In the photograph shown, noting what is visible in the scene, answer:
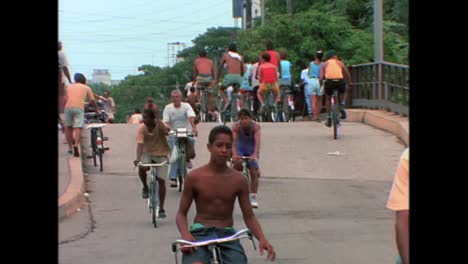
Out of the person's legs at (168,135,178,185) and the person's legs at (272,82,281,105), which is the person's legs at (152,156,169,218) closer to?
the person's legs at (168,135,178,185)

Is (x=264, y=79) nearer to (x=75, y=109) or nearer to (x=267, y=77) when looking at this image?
(x=267, y=77)

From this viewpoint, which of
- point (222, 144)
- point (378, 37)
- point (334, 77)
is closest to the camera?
point (222, 144)

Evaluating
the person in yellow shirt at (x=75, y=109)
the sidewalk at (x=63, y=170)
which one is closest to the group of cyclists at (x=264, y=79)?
the sidewalk at (x=63, y=170)

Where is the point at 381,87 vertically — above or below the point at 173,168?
above

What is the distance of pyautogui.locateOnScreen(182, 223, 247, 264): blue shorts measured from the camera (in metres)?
5.62

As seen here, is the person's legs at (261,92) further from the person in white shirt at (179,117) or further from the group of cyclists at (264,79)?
the person in white shirt at (179,117)

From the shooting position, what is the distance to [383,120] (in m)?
21.7

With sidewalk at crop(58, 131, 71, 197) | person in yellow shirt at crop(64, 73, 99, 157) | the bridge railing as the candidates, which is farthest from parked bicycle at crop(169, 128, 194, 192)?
the bridge railing

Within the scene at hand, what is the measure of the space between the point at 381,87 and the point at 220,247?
1870 cm

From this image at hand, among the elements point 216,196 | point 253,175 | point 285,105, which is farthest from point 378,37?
point 216,196

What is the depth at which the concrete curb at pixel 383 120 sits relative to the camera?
64.8 feet

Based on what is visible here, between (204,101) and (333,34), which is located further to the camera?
(333,34)
